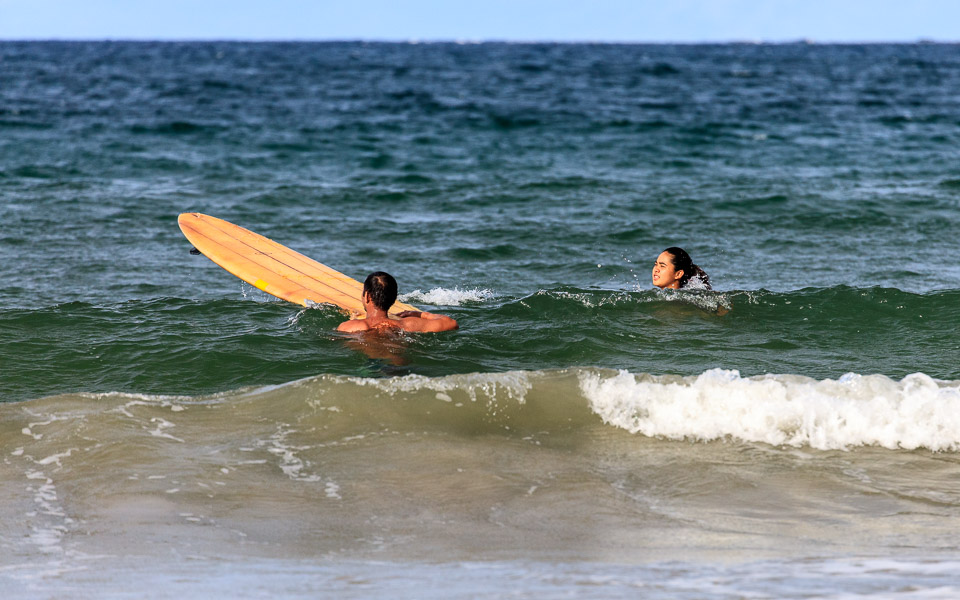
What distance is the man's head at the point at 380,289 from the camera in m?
7.62

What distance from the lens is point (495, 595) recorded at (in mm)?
3826

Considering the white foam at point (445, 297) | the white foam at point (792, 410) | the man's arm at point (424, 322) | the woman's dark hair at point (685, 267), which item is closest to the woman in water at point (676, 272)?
the woman's dark hair at point (685, 267)

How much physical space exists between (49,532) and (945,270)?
1023cm

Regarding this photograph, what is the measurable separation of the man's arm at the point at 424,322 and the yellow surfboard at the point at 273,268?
1.42ft

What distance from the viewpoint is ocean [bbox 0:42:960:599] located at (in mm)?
4371

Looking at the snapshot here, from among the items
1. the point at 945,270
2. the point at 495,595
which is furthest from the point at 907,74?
the point at 495,595

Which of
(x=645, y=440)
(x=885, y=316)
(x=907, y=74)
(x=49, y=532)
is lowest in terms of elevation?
(x=49, y=532)

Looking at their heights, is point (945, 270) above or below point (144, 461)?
above

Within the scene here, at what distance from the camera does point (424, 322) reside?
8.02m

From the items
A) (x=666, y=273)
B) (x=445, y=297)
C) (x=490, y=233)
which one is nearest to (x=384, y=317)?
(x=445, y=297)

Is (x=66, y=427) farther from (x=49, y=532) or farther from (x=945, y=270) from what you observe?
(x=945, y=270)

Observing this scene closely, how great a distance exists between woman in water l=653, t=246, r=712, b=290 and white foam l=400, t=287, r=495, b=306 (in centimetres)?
186

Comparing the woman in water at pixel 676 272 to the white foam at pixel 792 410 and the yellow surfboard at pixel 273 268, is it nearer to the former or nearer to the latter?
the yellow surfboard at pixel 273 268

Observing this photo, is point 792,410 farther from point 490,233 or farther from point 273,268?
point 490,233
